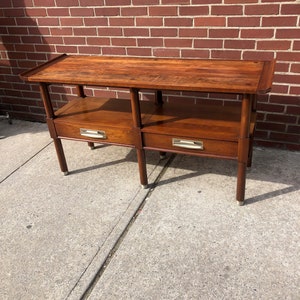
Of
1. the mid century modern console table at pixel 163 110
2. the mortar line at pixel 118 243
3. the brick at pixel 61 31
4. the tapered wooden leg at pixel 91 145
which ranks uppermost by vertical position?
the brick at pixel 61 31

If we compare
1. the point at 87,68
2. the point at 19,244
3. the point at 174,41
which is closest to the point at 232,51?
the point at 174,41

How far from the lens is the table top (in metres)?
2.30

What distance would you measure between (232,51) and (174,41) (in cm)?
55

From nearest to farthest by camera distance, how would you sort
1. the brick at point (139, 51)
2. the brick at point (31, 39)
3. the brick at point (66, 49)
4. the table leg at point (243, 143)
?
the table leg at point (243, 143) < the brick at point (139, 51) < the brick at point (66, 49) < the brick at point (31, 39)

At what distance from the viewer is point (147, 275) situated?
2145 mm

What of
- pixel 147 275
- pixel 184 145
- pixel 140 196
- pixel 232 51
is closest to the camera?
pixel 147 275

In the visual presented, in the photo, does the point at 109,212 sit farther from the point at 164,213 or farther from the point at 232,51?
the point at 232,51

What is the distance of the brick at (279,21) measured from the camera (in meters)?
2.79

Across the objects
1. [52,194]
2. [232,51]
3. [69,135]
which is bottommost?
[52,194]

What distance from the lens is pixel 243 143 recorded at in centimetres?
240

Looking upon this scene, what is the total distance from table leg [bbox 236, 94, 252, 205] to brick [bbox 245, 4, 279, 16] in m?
1.04

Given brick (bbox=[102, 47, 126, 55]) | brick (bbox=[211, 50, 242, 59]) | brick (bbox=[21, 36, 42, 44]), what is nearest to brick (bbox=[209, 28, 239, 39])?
brick (bbox=[211, 50, 242, 59])

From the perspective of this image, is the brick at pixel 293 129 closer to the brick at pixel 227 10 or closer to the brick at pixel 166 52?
the brick at pixel 227 10

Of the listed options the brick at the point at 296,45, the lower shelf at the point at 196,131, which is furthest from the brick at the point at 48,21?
the brick at the point at 296,45
